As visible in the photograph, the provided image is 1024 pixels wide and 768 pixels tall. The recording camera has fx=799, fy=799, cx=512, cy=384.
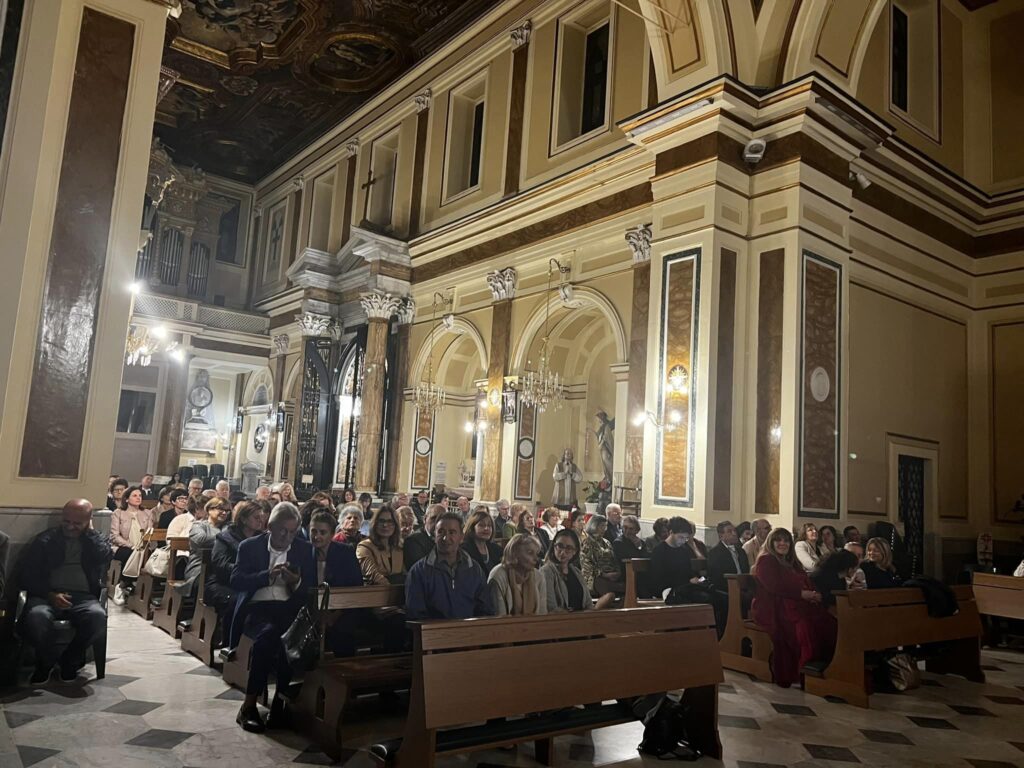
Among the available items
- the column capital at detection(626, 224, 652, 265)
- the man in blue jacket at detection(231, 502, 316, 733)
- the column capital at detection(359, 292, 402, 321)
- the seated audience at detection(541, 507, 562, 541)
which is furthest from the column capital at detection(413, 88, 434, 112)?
the man in blue jacket at detection(231, 502, 316, 733)

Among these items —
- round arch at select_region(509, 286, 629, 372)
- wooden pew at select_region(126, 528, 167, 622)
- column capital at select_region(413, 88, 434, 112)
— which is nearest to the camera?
wooden pew at select_region(126, 528, 167, 622)

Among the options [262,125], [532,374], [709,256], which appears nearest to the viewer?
[709,256]

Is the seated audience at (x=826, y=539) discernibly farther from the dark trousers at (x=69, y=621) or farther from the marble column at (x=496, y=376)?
the dark trousers at (x=69, y=621)

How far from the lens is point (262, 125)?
62.7 feet

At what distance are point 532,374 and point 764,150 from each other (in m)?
4.74

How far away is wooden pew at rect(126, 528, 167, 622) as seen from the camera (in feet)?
23.7

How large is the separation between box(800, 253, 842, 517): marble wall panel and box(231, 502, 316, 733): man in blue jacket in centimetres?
563

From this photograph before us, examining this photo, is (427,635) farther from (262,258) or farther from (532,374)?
(262,258)

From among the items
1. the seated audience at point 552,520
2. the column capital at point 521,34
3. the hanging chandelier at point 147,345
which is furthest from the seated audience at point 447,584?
the column capital at point 521,34

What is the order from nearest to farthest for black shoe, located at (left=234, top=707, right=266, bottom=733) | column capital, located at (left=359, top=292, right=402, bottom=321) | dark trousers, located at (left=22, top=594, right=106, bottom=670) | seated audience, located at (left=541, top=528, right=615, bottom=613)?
black shoe, located at (left=234, top=707, right=266, bottom=733) → dark trousers, located at (left=22, top=594, right=106, bottom=670) → seated audience, located at (left=541, top=528, right=615, bottom=613) → column capital, located at (left=359, top=292, right=402, bottom=321)

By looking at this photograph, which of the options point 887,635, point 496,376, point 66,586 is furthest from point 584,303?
point 66,586

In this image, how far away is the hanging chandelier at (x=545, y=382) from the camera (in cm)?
1176

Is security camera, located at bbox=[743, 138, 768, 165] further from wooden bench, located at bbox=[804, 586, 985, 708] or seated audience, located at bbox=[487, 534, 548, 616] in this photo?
seated audience, located at bbox=[487, 534, 548, 616]

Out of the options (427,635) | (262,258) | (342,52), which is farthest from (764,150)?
(262,258)
